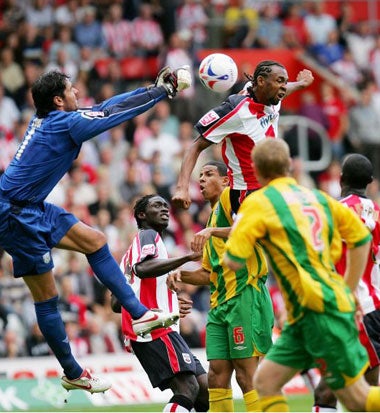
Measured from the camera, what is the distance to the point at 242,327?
1034 cm

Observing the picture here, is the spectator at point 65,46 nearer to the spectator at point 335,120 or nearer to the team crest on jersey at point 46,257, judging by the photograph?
the spectator at point 335,120

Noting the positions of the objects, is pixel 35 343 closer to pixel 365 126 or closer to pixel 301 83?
pixel 301 83

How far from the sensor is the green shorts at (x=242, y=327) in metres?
10.3

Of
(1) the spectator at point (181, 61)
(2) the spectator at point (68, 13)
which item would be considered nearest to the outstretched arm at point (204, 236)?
(1) the spectator at point (181, 61)

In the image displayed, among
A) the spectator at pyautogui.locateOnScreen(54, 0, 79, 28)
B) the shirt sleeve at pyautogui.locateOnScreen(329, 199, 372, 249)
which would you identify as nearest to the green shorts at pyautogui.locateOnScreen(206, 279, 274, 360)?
the shirt sleeve at pyautogui.locateOnScreen(329, 199, 372, 249)

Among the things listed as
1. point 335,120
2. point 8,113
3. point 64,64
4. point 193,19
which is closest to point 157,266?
point 8,113

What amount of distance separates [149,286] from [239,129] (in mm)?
1662

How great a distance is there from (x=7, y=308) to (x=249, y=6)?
9.50m

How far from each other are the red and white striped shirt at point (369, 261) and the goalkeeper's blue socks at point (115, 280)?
1746mm

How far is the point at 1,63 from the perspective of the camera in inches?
794

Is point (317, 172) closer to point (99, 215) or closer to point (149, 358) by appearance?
point (99, 215)

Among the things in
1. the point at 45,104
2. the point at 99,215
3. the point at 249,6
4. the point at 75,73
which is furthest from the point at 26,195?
the point at 249,6

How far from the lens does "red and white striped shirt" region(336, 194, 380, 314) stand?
32.5 feet

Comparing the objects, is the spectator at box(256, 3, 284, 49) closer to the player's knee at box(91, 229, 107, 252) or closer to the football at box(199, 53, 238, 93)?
the football at box(199, 53, 238, 93)
